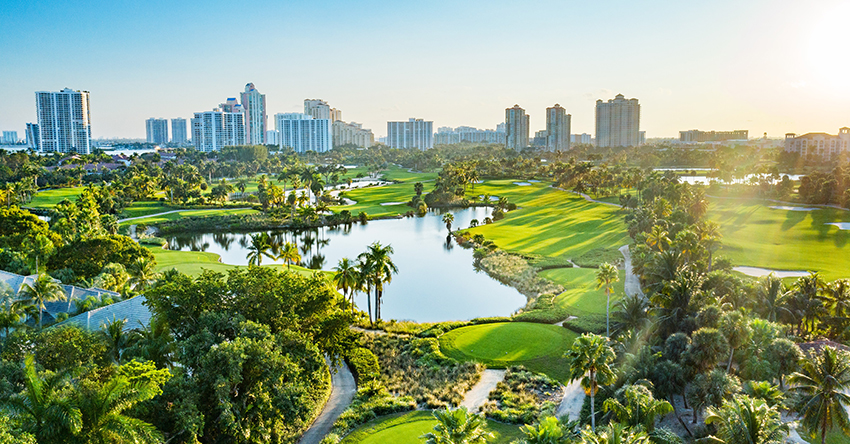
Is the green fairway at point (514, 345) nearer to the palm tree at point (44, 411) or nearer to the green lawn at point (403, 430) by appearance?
the green lawn at point (403, 430)

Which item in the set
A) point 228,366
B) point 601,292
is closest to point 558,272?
point 601,292

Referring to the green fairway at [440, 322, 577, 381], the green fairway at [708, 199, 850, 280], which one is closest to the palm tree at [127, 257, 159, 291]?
the green fairway at [440, 322, 577, 381]

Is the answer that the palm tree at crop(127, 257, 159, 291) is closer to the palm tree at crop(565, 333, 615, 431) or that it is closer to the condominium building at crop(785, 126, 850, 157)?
the palm tree at crop(565, 333, 615, 431)

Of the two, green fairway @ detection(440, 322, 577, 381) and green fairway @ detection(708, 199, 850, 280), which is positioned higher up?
green fairway @ detection(708, 199, 850, 280)

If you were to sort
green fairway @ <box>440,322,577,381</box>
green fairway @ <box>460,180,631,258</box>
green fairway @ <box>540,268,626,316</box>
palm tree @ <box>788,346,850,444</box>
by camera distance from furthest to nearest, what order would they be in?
1. green fairway @ <box>460,180,631,258</box>
2. green fairway @ <box>540,268,626,316</box>
3. green fairway @ <box>440,322,577,381</box>
4. palm tree @ <box>788,346,850,444</box>

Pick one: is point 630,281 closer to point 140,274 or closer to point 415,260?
point 415,260

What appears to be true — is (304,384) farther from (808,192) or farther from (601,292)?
(808,192)
